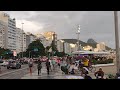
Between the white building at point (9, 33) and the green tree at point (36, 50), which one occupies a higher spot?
the white building at point (9, 33)

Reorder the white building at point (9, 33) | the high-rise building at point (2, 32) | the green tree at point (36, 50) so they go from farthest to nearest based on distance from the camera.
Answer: the white building at point (9, 33), the high-rise building at point (2, 32), the green tree at point (36, 50)

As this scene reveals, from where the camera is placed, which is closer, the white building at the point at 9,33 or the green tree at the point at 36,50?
the green tree at the point at 36,50

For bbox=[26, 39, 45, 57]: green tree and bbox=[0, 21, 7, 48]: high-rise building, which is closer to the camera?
bbox=[26, 39, 45, 57]: green tree

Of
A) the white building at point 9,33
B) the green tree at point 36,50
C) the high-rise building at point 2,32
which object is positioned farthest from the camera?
the white building at point 9,33

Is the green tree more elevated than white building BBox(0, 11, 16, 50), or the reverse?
white building BBox(0, 11, 16, 50)

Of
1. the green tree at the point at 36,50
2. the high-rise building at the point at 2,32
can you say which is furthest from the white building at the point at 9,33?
the green tree at the point at 36,50

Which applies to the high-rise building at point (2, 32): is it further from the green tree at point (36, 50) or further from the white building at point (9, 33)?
the green tree at point (36, 50)

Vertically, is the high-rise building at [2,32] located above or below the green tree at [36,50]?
above

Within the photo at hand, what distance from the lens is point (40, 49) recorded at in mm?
121875

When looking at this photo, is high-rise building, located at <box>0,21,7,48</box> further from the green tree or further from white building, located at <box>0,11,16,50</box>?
the green tree

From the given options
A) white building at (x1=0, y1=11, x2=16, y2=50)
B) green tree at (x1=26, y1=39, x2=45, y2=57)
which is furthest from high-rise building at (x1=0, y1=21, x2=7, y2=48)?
green tree at (x1=26, y1=39, x2=45, y2=57)
